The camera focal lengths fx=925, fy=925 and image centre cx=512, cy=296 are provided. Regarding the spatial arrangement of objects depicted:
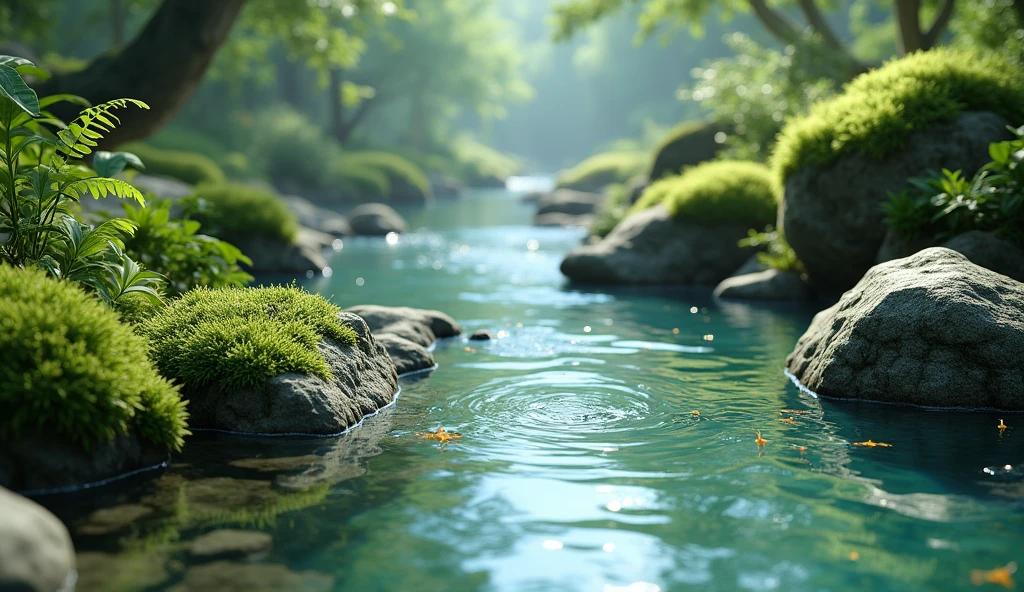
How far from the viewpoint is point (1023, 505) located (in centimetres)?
489

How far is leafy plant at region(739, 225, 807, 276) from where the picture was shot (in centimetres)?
1327

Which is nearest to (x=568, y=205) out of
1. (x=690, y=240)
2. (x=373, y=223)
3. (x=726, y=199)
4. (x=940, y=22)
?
(x=373, y=223)

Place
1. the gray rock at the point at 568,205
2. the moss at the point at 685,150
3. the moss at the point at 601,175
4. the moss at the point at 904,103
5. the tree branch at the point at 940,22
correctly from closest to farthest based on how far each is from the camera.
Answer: the moss at the point at 904,103
the tree branch at the point at 940,22
the moss at the point at 685,150
the gray rock at the point at 568,205
the moss at the point at 601,175

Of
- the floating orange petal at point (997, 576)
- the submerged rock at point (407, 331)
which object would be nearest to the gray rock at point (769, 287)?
the submerged rock at point (407, 331)

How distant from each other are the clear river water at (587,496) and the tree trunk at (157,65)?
6.17 metres

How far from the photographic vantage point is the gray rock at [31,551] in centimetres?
354

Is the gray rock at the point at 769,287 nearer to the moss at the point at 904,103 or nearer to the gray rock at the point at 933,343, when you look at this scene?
the moss at the point at 904,103

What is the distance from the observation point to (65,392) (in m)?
4.77

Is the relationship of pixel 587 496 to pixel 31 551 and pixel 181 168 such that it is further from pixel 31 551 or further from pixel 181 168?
pixel 181 168

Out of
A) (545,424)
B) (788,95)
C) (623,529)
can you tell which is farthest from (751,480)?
(788,95)

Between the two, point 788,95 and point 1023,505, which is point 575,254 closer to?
point 788,95

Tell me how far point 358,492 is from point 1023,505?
141 inches

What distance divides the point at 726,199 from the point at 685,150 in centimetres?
670

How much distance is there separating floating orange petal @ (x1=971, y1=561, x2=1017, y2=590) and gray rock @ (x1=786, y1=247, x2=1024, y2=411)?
3.19 metres
